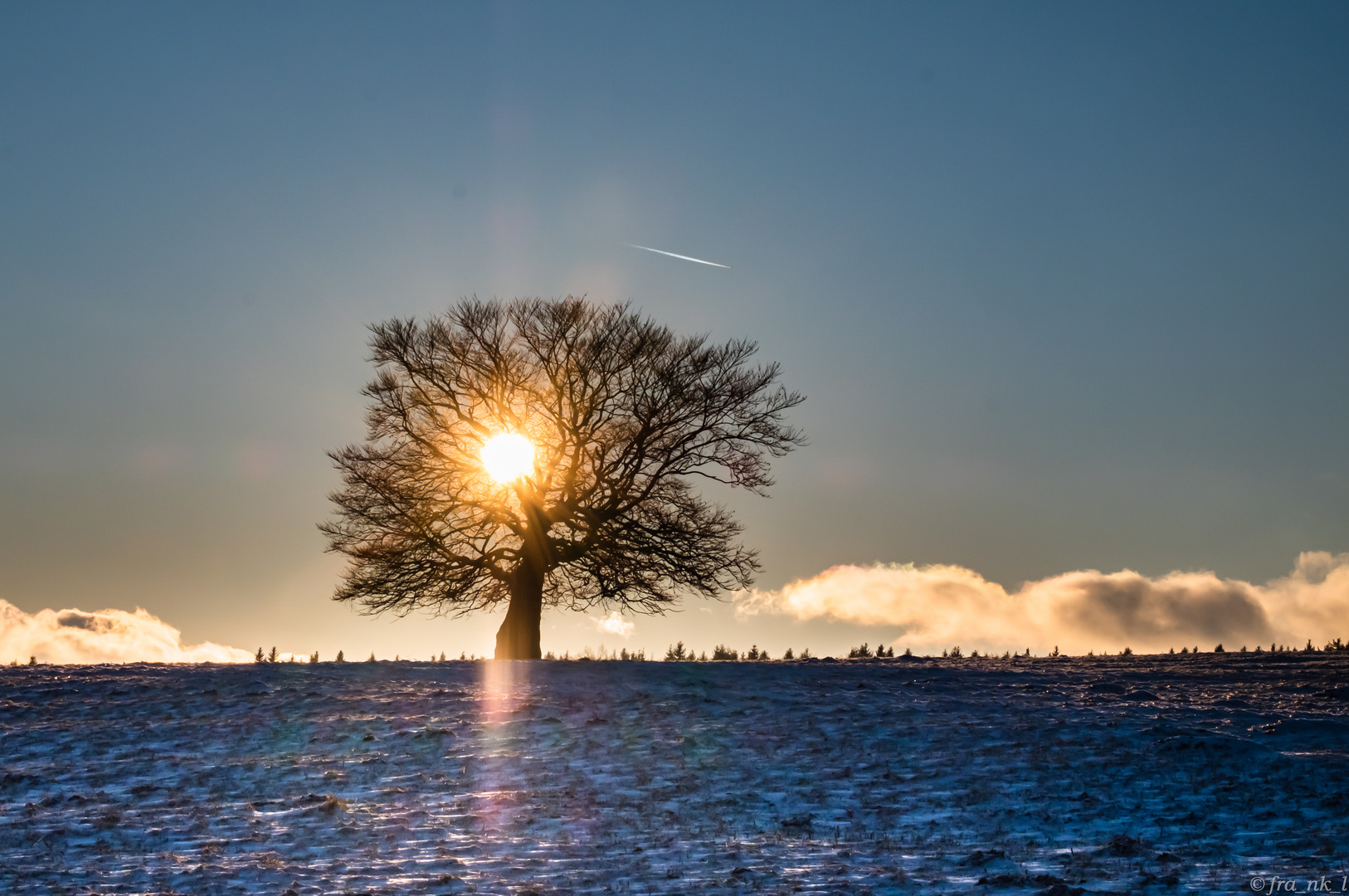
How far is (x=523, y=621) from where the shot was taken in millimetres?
27812

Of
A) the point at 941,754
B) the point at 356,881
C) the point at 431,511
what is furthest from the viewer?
the point at 431,511

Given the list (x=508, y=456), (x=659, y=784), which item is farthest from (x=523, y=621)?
(x=659, y=784)

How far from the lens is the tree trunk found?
27562 mm

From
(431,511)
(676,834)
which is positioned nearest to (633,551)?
(431,511)

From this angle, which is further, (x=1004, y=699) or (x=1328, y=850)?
(x=1004, y=699)

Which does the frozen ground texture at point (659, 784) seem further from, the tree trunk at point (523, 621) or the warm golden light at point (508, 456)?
the warm golden light at point (508, 456)

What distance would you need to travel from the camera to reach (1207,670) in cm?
2197

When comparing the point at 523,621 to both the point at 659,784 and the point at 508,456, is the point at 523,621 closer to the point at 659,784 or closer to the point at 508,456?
the point at 508,456

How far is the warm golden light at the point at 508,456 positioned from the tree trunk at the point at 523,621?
242 cm

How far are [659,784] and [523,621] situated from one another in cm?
1544

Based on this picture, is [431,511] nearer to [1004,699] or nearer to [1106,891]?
[1004,699]

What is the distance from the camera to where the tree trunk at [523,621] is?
27.6m

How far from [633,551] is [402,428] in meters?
6.67

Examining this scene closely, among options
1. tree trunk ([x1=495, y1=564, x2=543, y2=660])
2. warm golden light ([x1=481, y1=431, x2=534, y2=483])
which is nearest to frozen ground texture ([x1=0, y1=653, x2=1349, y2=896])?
tree trunk ([x1=495, y1=564, x2=543, y2=660])
